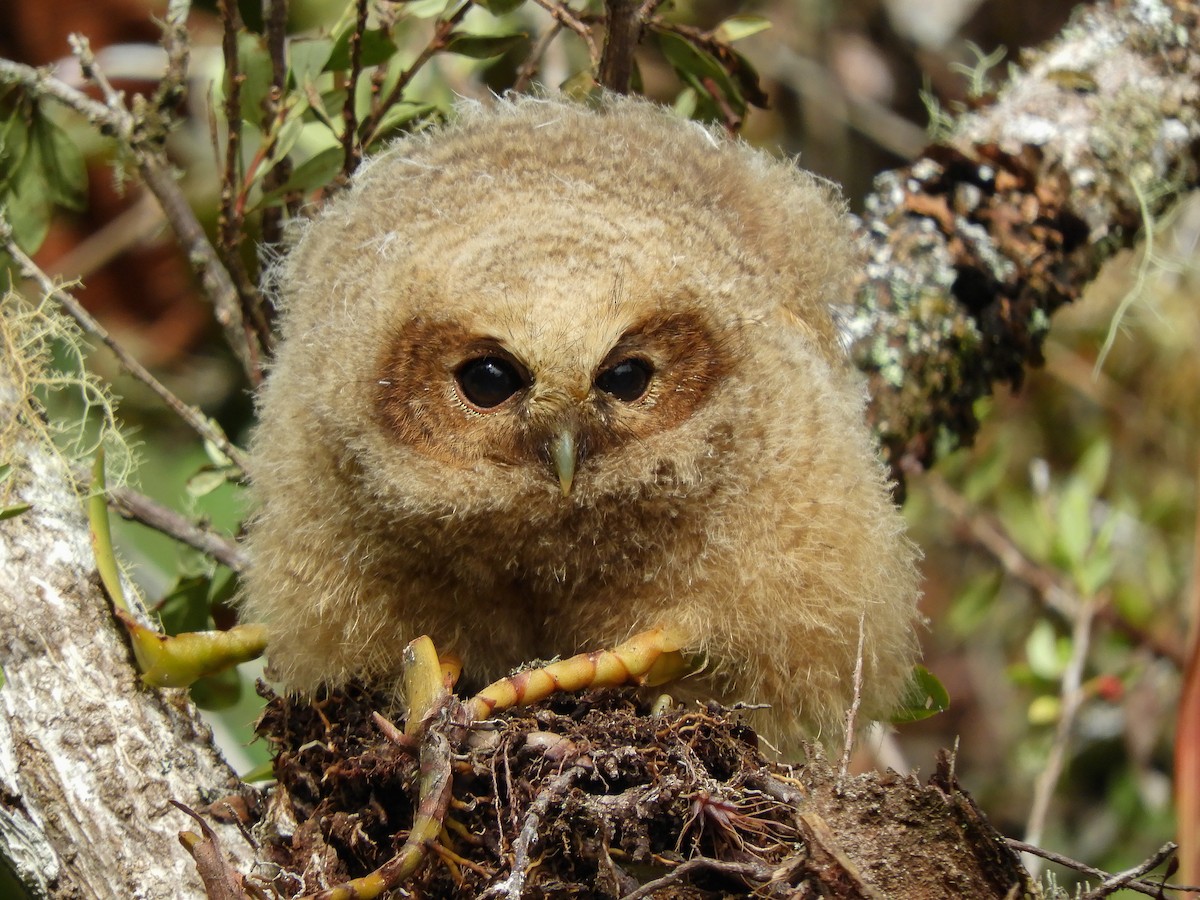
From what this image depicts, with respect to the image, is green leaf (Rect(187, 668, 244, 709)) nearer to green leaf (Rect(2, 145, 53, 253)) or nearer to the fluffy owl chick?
the fluffy owl chick

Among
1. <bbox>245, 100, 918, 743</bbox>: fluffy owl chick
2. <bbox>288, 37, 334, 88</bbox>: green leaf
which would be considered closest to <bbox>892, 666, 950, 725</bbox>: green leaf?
<bbox>245, 100, 918, 743</bbox>: fluffy owl chick

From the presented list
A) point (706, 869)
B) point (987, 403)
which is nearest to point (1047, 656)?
point (987, 403)

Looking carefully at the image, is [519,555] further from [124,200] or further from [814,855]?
[124,200]

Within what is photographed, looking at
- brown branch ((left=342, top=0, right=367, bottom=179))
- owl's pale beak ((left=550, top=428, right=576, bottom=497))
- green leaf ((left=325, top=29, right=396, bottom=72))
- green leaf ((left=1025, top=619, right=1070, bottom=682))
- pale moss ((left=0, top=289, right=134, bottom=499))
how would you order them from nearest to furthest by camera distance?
owl's pale beak ((left=550, top=428, right=576, bottom=497))
pale moss ((left=0, top=289, right=134, bottom=499))
brown branch ((left=342, top=0, right=367, bottom=179))
green leaf ((left=325, top=29, right=396, bottom=72))
green leaf ((left=1025, top=619, right=1070, bottom=682))

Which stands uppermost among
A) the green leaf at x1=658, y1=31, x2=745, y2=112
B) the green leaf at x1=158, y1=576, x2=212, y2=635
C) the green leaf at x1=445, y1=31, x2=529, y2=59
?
the green leaf at x1=658, y1=31, x2=745, y2=112

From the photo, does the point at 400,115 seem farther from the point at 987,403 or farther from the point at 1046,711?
the point at 1046,711

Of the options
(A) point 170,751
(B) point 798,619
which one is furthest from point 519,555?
(A) point 170,751

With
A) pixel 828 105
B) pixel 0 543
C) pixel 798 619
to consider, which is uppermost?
pixel 828 105

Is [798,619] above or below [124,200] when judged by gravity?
below
